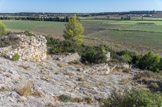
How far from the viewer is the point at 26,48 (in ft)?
43.9

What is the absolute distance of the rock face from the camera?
40.9ft

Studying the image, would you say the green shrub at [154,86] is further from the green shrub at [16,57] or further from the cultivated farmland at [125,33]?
the cultivated farmland at [125,33]

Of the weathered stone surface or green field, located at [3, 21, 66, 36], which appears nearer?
the weathered stone surface

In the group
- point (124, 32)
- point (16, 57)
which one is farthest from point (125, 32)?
point (16, 57)

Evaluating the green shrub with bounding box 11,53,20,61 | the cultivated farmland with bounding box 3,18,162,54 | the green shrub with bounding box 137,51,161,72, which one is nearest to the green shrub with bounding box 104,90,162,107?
the green shrub with bounding box 11,53,20,61

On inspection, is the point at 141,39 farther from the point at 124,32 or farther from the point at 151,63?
the point at 151,63

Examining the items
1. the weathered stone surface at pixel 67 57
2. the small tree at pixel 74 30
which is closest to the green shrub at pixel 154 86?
the weathered stone surface at pixel 67 57

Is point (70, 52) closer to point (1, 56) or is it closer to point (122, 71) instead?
point (122, 71)

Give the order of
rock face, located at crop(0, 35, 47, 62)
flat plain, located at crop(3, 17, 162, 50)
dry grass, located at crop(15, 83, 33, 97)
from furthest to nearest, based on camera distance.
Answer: flat plain, located at crop(3, 17, 162, 50) → rock face, located at crop(0, 35, 47, 62) → dry grass, located at crop(15, 83, 33, 97)

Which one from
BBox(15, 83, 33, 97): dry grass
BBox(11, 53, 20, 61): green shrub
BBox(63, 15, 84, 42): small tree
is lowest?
BBox(15, 83, 33, 97): dry grass

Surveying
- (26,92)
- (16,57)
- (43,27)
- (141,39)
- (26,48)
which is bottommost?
(141,39)

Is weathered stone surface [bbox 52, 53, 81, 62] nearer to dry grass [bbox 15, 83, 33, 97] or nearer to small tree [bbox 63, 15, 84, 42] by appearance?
dry grass [bbox 15, 83, 33, 97]

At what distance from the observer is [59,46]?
1903 centimetres

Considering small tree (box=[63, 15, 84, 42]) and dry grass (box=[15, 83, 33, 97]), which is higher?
small tree (box=[63, 15, 84, 42])
